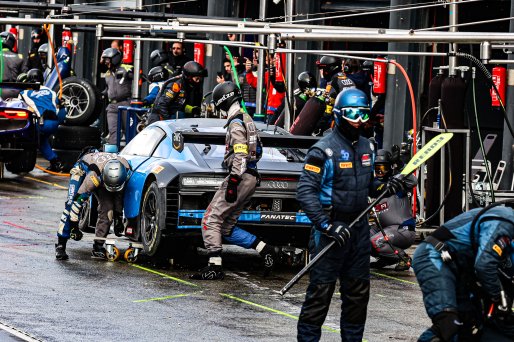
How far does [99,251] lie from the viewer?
46.2ft

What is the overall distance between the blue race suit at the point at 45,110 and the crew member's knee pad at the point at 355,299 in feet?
45.7

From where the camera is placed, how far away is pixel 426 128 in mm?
16062

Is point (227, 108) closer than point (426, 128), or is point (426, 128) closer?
point (227, 108)

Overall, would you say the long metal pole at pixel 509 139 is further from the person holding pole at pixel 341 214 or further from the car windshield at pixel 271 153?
the person holding pole at pixel 341 214

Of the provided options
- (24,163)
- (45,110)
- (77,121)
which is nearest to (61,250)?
(45,110)

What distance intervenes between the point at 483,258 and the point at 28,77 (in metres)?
22.4

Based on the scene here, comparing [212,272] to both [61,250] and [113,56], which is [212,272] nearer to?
[61,250]

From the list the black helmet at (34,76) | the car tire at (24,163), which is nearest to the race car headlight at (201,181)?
the car tire at (24,163)

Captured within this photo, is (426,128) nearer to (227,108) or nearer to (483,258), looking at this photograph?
(227,108)

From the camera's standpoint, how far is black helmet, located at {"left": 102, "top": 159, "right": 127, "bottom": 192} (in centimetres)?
1391

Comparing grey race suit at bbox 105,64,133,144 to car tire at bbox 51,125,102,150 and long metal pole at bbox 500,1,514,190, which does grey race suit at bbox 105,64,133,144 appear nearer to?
car tire at bbox 51,125,102,150

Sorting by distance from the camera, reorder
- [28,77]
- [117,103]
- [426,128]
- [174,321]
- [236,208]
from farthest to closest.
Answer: [28,77]
[117,103]
[426,128]
[236,208]
[174,321]

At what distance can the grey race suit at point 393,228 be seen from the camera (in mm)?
13961

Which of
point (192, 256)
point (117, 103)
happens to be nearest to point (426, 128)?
point (192, 256)
